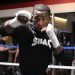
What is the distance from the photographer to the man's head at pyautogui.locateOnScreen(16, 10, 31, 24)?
1.43 metres

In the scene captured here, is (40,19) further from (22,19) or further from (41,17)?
(22,19)

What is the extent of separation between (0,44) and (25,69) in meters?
3.01

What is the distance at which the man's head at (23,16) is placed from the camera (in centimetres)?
143

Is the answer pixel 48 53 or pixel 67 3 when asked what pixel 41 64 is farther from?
pixel 67 3

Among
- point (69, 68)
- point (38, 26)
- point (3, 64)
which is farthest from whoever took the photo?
point (3, 64)

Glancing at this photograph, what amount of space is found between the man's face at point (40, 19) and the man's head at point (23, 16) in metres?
0.04

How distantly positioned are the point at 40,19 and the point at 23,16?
4.3 inches

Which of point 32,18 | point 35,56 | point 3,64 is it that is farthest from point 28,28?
point 3,64

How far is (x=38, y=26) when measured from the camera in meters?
1.38

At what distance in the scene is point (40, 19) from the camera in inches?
54.8

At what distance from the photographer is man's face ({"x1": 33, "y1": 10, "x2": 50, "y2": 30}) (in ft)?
4.51

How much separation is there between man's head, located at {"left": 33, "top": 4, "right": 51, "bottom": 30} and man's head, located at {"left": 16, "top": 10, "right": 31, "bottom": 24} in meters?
0.04

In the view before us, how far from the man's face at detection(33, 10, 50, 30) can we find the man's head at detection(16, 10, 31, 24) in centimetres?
4

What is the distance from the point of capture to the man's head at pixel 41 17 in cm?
138
